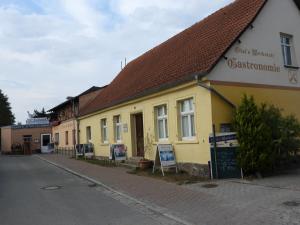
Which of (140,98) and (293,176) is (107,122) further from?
(293,176)

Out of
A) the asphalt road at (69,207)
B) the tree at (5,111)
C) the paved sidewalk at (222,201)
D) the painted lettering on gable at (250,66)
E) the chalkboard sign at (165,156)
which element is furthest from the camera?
the tree at (5,111)

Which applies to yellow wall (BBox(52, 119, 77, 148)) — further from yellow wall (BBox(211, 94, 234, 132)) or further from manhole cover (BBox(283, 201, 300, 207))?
manhole cover (BBox(283, 201, 300, 207))

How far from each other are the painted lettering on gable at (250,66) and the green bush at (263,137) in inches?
66.5

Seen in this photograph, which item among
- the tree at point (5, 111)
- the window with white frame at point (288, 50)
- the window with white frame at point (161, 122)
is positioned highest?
the tree at point (5, 111)

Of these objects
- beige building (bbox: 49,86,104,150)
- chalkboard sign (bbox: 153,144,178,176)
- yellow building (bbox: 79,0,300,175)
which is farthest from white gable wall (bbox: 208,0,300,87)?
beige building (bbox: 49,86,104,150)

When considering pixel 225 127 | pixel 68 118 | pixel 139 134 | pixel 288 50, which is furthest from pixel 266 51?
pixel 68 118

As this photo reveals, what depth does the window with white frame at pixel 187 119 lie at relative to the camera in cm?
1454

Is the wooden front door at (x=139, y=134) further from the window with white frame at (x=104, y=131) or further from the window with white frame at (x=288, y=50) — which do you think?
the window with white frame at (x=288, y=50)

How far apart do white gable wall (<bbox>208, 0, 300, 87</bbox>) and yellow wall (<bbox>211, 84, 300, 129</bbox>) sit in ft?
0.85

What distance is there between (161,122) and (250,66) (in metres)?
4.45

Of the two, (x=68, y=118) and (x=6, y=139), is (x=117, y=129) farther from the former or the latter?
(x=6, y=139)

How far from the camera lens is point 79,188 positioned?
12969 mm

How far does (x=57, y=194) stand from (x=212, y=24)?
10.3 meters

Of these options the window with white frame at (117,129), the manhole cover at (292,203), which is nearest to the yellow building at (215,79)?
the window with white frame at (117,129)
